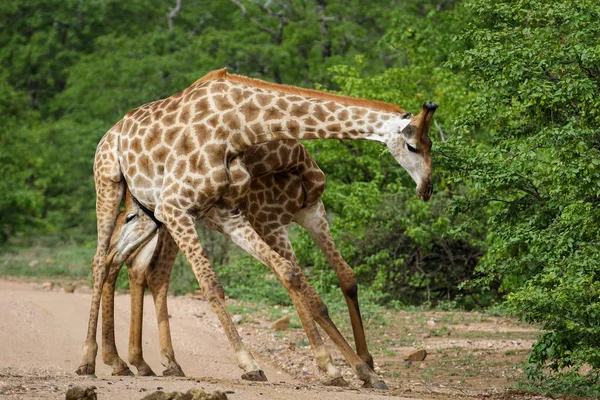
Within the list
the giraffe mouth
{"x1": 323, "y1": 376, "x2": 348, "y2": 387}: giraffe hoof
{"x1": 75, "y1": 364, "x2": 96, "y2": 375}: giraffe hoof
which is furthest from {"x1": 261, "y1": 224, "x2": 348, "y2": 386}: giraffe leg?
{"x1": 75, "y1": 364, "x2": 96, "y2": 375}: giraffe hoof

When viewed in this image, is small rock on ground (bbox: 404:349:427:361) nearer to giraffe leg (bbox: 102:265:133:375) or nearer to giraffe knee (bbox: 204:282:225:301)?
giraffe leg (bbox: 102:265:133:375)

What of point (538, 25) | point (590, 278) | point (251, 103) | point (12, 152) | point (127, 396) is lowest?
point (12, 152)

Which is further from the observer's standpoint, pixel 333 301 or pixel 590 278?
pixel 333 301

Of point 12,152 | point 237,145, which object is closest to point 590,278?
point 237,145

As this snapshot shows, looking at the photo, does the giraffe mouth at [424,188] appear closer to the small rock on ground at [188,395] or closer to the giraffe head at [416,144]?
the giraffe head at [416,144]

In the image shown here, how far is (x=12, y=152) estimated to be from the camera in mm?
24500

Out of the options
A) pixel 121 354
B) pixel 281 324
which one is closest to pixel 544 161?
pixel 281 324

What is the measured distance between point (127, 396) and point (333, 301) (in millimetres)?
7878

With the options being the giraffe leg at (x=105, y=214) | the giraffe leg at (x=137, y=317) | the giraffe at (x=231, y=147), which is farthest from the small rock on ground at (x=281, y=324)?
the giraffe at (x=231, y=147)

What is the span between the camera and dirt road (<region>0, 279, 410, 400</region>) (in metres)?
6.73

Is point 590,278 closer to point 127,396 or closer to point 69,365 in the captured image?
point 127,396

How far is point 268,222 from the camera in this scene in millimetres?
9148

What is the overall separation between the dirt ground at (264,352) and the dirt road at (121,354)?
11 mm

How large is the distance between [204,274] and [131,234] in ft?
4.64
